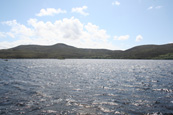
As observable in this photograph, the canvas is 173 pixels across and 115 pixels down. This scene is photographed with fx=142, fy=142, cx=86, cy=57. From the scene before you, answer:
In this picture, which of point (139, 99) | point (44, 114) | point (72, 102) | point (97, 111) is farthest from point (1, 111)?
point (139, 99)

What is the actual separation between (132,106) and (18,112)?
47.8ft

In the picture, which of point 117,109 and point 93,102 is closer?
point 117,109

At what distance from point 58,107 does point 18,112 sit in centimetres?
473

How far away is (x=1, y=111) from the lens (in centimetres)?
1694

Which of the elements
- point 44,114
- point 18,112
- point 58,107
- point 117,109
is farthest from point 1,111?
point 117,109

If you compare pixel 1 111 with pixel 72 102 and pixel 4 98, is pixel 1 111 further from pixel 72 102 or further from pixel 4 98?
pixel 72 102

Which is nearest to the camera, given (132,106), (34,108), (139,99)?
(34,108)

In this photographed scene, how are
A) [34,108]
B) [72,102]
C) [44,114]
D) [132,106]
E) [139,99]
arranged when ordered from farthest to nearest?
[139,99]
[72,102]
[132,106]
[34,108]
[44,114]

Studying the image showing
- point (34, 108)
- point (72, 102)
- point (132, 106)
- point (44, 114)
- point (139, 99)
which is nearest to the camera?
point (44, 114)

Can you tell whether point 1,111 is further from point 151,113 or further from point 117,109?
point 151,113

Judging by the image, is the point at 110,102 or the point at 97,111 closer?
the point at 97,111

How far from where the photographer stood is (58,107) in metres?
18.6

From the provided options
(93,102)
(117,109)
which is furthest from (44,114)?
(117,109)

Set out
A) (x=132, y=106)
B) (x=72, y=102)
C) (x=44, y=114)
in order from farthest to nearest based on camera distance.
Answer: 1. (x=72, y=102)
2. (x=132, y=106)
3. (x=44, y=114)
